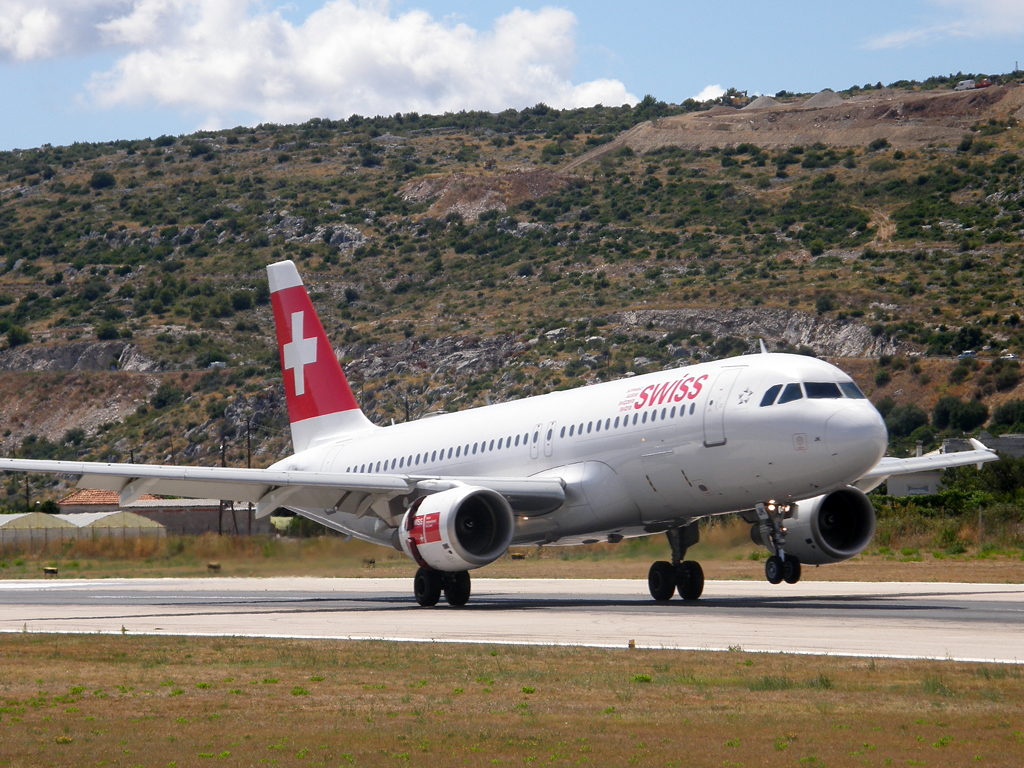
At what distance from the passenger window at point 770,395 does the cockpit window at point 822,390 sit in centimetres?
50

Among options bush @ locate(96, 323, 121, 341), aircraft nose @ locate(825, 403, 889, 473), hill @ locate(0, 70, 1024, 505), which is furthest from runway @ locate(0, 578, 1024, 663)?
bush @ locate(96, 323, 121, 341)

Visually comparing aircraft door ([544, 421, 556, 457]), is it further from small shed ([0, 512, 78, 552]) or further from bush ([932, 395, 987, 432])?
bush ([932, 395, 987, 432])

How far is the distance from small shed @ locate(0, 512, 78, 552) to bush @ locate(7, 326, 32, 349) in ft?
177

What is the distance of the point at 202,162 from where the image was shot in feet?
574

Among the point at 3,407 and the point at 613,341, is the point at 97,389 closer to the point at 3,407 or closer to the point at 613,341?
the point at 3,407

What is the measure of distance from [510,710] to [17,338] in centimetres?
12249

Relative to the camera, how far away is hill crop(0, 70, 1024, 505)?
9556 centimetres

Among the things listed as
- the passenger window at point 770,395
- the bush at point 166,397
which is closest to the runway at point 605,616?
the passenger window at point 770,395

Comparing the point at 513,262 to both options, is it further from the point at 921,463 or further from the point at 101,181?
the point at 921,463

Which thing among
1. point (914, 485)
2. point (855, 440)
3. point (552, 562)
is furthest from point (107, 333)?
point (855, 440)

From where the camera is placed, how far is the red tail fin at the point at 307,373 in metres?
36.1

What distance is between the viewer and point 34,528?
70500 mm

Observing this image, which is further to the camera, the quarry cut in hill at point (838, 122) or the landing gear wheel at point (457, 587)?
the quarry cut in hill at point (838, 122)

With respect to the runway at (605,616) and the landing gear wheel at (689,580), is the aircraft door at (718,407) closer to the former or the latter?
the runway at (605,616)
